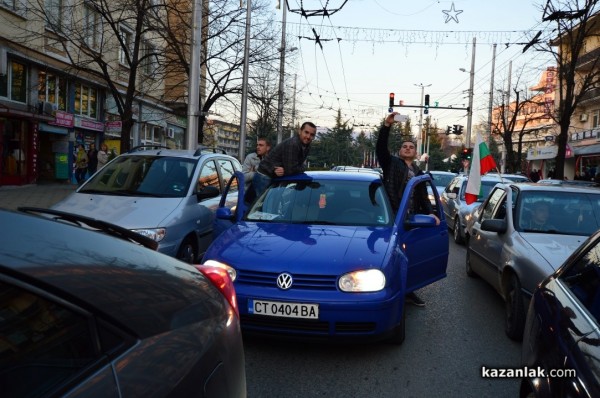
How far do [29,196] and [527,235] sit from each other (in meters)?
14.8

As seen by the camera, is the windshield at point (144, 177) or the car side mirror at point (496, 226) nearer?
the car side mirror at point (496, 226)

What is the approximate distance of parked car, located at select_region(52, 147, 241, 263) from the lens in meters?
6.19

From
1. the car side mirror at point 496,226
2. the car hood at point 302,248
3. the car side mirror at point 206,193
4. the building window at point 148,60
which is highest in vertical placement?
the building window at point 148,60

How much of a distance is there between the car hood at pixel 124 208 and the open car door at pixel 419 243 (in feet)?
9.23

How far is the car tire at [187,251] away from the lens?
21.5ft

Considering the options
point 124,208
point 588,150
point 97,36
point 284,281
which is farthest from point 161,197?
point 588,150

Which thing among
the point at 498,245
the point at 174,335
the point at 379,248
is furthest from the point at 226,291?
the point at 498,245

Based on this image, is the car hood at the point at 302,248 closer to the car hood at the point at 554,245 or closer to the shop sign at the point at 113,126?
the car hood at the point at 554,245

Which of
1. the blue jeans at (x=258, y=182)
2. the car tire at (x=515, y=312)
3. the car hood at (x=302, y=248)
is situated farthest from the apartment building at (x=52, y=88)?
the car tire at (x=515, y=312)

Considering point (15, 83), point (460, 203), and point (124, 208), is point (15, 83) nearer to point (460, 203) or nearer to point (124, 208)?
point (124, 208)

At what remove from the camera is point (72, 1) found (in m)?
20.1

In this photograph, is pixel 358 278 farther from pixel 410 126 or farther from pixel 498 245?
pixel 410 126

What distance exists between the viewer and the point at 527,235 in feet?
18.0

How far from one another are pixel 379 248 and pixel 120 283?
3.19 meters
